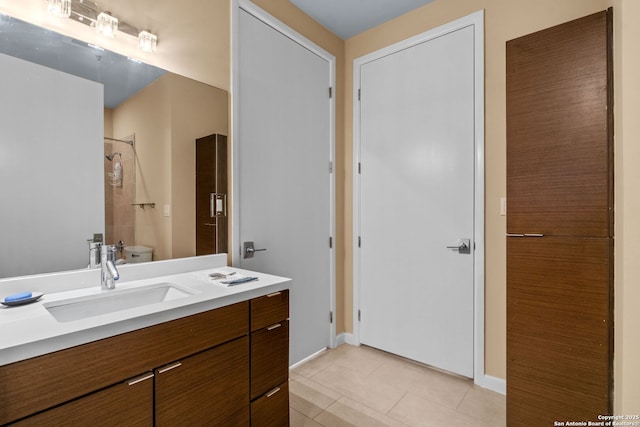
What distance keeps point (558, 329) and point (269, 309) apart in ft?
4.55

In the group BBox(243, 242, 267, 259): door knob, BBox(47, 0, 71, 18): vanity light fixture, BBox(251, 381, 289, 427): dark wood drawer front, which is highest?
BBox(47, 0, 71, 18): vanity light fixture

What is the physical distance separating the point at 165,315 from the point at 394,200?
1.93 meters

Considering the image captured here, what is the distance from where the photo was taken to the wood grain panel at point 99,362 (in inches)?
31.9

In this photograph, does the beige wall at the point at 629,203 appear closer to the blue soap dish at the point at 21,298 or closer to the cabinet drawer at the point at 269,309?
the cabinet drawer at the point at 269,309

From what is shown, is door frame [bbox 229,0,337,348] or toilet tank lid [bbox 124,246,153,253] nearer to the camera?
toilet tank lid [bbox 124,246,153,253]

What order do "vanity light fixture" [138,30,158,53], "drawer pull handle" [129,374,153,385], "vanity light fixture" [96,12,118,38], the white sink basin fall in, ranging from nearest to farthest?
"drawer pull handle" [129,374,153,385]
the white sink basin
"vanity light fixture" [96,12,118,38]
"vanity light fixture" [138,30,158,53]

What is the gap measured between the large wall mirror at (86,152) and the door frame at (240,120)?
223 millimetres

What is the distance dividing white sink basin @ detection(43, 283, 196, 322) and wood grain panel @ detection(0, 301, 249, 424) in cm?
23

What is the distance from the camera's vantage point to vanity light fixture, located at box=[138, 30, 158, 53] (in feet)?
5.29

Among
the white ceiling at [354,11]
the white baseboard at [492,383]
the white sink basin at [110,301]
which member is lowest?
the white baseboard at [492,383]

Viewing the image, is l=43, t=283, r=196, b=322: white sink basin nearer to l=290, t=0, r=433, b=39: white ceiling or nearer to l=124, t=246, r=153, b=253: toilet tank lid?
l=124, t=246, r=153, b=253: toilet tank lid

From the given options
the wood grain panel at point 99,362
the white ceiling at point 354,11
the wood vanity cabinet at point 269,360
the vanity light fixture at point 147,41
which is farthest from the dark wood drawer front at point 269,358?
the white ceiling at point 354,11

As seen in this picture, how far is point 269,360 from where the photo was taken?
146 cm

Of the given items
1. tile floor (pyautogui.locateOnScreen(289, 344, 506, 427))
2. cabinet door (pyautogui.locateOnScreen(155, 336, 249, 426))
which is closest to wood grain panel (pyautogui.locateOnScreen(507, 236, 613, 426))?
tile floor (pyautogui.locateOnScreen(289, 344, 506, 427))
